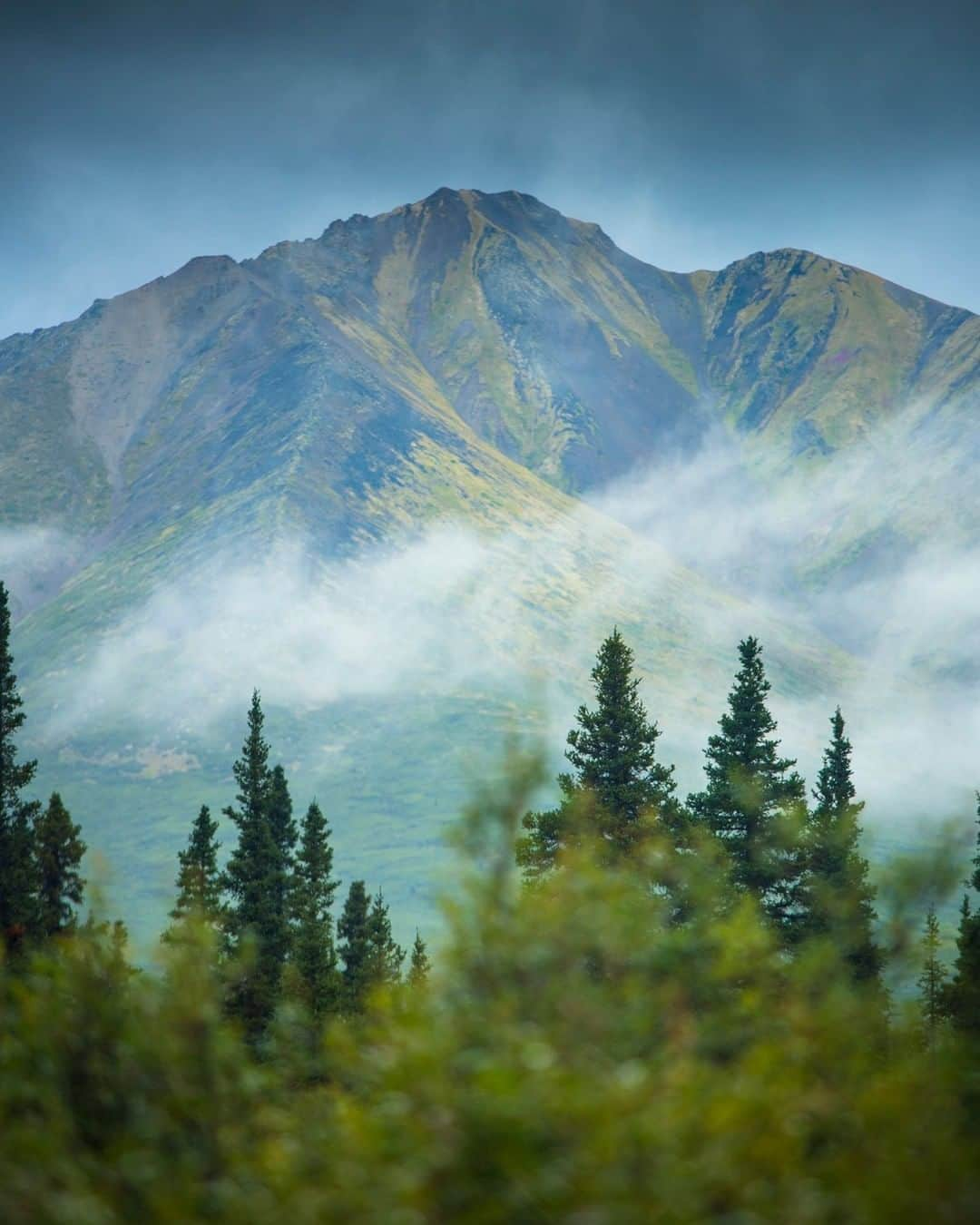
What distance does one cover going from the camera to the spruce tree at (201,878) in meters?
48.2

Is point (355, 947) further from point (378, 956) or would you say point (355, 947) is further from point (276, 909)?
point (276, 909)

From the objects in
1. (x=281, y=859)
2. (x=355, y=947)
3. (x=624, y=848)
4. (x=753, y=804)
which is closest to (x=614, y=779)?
(x=624, y=848)

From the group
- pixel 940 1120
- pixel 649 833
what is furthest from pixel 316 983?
pixel 940 1120

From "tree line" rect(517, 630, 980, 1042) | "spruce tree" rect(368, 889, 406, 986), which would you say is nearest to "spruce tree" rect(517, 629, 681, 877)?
"tree line" rect(517, 630, 980, 1042)

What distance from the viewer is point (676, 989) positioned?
13000mm

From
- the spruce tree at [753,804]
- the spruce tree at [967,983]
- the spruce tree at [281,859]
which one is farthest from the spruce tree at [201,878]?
the spruce tree at [967,983]

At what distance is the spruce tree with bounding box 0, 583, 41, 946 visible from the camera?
45.7 metres

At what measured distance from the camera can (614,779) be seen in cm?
4581

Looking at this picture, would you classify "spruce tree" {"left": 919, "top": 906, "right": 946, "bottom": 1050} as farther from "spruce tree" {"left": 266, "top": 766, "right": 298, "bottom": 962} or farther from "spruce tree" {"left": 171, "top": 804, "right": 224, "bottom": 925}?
"spruce tree" {"left": 266, "top": 766, "right": 298, "bottom": 962}

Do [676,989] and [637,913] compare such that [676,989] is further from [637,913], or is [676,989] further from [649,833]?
[649,833]

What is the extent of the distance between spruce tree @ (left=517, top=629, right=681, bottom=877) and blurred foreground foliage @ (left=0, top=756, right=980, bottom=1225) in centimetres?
2723

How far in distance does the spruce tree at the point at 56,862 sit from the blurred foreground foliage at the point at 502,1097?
37.0 meters

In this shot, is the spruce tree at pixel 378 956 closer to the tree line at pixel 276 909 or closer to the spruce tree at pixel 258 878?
the tree line at pixel 276 909

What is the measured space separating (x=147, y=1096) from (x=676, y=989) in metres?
5.99
